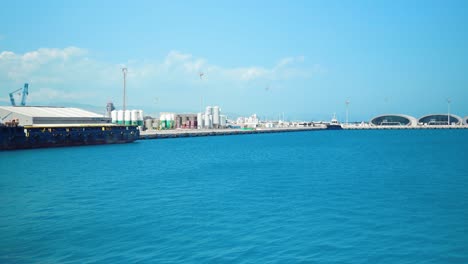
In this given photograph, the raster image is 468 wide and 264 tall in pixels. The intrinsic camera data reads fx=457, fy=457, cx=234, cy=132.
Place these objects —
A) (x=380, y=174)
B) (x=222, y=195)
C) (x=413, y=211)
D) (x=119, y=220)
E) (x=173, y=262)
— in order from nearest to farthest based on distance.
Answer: (x=173, y=262) → (x=119, y=220) → (x=413, y=211) → (x=222, y=195) → (x=380, y=174)

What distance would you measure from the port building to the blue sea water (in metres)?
50.4

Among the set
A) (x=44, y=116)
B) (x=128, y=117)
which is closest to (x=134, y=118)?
(x=128, y=117)

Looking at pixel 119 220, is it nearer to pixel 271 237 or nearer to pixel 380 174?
pixel 271 237

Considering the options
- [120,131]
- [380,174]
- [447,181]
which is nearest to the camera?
[447,181]

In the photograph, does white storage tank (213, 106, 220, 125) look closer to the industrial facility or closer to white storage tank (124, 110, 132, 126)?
the industrial facility

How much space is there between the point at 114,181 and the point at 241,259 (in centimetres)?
2375

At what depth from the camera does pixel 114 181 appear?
38.5 m

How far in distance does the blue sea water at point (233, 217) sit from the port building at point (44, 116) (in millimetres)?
50420

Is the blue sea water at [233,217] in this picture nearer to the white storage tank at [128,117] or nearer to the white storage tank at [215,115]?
the white storage tank at [128,117]

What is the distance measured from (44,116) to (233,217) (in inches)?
3147

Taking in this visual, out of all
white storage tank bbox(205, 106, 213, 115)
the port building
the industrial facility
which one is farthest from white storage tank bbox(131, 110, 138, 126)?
white storage tank bbox(205, 106, 213, 115)

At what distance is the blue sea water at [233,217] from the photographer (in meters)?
17.9

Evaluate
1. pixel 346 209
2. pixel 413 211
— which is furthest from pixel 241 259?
pixel 413 211

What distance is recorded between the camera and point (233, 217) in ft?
79.6
